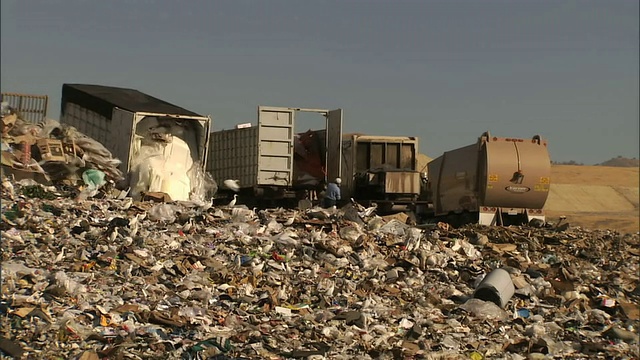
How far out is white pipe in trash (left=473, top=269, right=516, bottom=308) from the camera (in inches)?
392

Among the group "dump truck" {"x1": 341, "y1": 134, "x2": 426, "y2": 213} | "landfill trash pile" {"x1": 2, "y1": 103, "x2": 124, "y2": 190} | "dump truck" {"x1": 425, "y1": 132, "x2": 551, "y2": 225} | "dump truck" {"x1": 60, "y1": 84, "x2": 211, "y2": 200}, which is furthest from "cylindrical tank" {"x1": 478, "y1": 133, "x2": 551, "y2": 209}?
"landfill trash pile" {"x1": 2, "y1": 103, "x2": 124, "y2": 190}

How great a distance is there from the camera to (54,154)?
43.3 feet

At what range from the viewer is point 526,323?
9.50 m

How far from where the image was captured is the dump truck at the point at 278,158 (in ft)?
59.8

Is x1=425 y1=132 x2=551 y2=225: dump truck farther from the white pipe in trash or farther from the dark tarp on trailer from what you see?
the white pipe in trash

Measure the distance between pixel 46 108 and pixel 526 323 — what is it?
11.0 metres

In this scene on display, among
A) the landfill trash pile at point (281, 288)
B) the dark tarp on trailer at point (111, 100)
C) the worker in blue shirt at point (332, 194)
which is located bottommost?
the landfill trash pile at point (281, 288)

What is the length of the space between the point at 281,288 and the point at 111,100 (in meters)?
7.77

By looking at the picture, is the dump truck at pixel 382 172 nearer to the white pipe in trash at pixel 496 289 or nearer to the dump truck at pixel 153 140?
the dump truck at pixel 153 140

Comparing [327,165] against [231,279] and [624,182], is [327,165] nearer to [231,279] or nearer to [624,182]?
[231,279]

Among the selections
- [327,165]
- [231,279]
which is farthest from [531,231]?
[231,279]

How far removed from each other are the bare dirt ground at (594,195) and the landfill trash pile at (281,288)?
25.1 meters

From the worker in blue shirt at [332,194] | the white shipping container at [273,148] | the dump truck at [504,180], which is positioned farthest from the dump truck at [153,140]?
the dump truck at [504,180]

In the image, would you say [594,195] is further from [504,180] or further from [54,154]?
[54,154]
